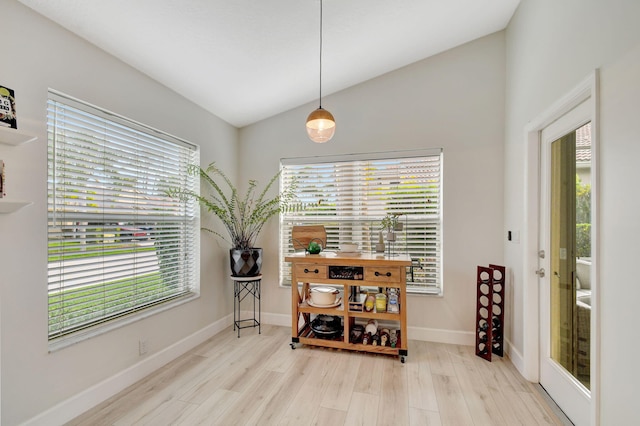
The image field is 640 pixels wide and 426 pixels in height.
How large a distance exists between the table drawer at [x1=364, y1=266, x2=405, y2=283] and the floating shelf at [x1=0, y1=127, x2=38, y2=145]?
251 centimetres

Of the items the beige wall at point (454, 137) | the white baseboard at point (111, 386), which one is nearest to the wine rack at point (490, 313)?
the beige wall at point (454, 137)

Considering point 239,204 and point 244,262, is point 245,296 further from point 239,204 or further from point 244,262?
point 239,204

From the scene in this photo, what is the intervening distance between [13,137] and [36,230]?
21.3 inches

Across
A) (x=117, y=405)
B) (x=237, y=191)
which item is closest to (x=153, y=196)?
(x=237, y=191)

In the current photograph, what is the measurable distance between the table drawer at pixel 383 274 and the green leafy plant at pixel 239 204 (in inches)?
48.0

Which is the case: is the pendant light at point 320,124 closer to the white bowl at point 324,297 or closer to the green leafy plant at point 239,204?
the green leafy plant at point 239,204

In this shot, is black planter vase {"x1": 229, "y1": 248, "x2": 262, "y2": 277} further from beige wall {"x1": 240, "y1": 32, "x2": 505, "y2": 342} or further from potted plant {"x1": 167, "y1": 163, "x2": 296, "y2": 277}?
beige wall {"x1": 240, "y1": 32, "x2": 505, "y2": 342}

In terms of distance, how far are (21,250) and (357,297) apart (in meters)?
2.55

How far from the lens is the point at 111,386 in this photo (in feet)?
7.11

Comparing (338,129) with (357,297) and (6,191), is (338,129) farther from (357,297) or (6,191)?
(6,191)

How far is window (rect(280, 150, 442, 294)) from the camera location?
3229 mm

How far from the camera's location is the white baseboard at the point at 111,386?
1814 millimetres

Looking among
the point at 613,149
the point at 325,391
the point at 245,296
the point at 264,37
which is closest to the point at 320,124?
the point at 264,37

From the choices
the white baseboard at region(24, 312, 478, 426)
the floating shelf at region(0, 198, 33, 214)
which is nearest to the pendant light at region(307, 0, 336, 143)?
the floating shelf at region(0, 198, 33, 214)
